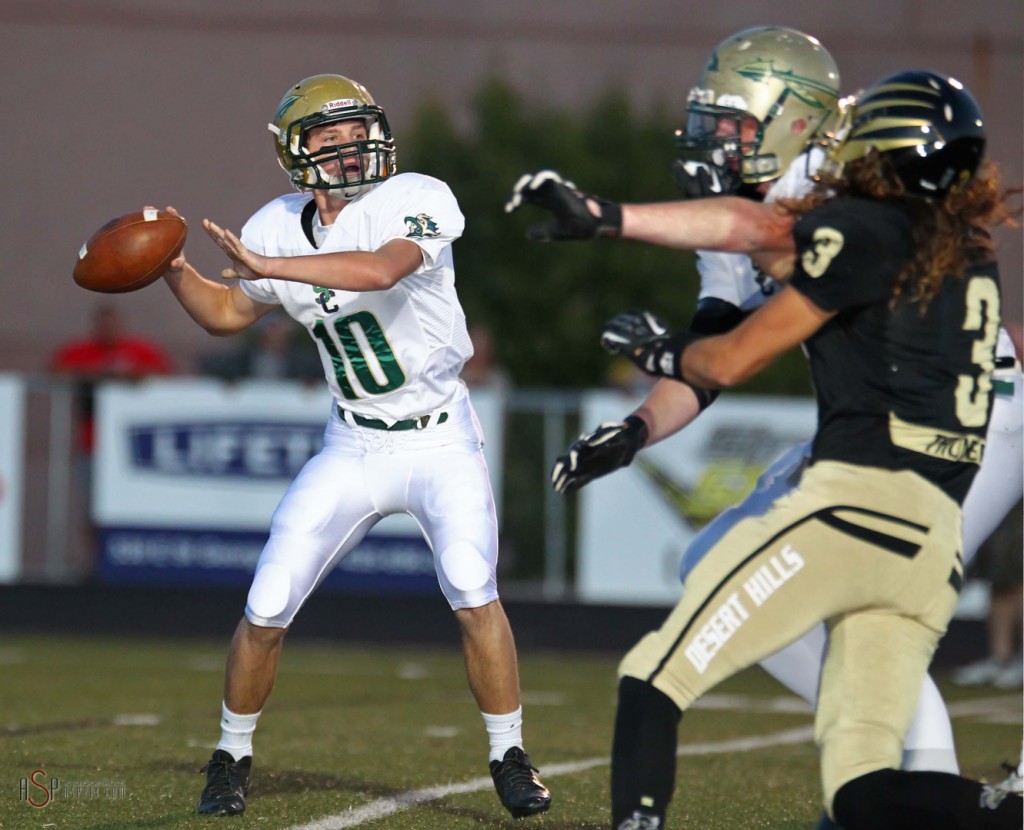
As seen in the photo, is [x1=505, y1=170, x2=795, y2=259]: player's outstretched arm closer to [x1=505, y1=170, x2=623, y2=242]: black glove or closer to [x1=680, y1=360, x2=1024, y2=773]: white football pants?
[x1=505, y1=170, x2=623, y2=242]: black glove

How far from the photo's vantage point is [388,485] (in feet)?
14.1

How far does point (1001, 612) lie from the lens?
824 cm

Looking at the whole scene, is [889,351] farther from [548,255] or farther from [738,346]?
[548,255]

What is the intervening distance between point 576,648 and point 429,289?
17.5ft

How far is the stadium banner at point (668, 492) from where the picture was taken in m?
9.16

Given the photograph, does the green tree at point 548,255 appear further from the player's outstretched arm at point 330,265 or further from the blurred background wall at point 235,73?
the player's outstretched arm at point 330,265

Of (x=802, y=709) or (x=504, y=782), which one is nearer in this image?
(x=504, y=782)

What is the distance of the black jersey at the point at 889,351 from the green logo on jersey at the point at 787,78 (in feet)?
3.10

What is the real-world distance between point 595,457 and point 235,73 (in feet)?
38.1

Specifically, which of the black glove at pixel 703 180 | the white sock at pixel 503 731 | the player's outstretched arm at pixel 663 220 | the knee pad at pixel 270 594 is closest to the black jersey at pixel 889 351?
the player's outstretched arm at pixel 663 220

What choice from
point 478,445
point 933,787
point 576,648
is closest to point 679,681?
point 933,787

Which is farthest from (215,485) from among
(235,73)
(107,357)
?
(235,73)

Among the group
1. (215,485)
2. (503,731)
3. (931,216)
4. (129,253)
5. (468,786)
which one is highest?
(931,216)

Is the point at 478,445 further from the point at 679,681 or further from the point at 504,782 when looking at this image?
the point at 679,681
